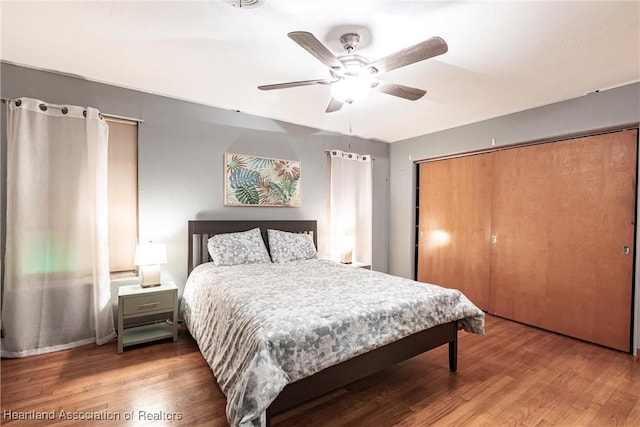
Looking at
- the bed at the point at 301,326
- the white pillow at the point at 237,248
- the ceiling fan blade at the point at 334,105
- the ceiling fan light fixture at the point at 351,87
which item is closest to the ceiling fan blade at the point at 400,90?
the ceiling fan light fixture at the point at 351,87

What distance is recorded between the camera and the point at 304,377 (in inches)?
62.5

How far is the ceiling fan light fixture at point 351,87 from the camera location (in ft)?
6.53

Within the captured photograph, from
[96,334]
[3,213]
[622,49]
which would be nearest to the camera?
[622,49]

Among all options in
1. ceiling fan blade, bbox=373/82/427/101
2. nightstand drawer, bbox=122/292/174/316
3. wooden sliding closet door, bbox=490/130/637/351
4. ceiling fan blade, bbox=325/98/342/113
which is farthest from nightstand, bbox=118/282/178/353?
wooden sliding closet door, bbox=490/130/637/351

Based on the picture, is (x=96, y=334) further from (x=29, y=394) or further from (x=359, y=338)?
(x=359, y=338)

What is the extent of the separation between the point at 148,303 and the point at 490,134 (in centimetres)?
410

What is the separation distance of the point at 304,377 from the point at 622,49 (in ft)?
9.87

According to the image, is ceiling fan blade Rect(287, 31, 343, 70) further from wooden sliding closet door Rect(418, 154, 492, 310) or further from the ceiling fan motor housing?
wooden sliding closet door Rect(418, 154, 492, 310)

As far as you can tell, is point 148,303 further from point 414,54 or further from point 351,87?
point 414,54

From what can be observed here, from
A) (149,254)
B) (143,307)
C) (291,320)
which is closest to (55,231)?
(149,254)

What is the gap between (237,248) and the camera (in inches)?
124

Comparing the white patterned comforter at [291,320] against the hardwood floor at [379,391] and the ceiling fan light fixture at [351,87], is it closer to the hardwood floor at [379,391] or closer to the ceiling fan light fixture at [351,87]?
the hardwood floor at [379,391]

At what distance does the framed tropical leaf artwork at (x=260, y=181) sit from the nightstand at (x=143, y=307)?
119 centimetres

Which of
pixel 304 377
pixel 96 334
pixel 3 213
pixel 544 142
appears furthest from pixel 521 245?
pixel 3 213
